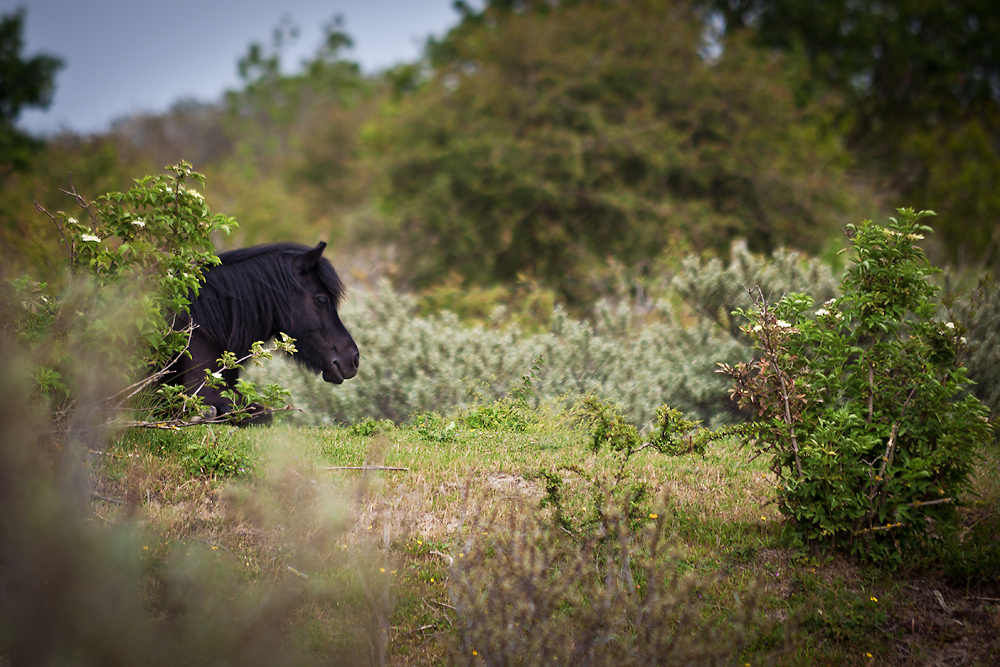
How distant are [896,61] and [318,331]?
91.2 ft

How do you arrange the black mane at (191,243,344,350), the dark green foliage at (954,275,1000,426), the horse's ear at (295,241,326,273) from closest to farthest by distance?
the black mane at (191,243,344,350) → the horse's ear at (295,241,326,273) → the dark green foliage at (954,275,1000,426)

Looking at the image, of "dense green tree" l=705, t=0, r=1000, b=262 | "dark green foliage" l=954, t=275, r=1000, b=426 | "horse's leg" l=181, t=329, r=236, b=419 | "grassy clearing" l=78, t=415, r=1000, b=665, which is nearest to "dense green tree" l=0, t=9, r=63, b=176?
"dense green tree" l=705, t=0, r=1000, b=262

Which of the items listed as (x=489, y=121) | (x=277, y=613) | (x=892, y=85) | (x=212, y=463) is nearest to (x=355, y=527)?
(x=212, y=463)

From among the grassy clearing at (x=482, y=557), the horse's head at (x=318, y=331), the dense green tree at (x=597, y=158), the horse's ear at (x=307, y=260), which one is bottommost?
the grassy clearing at (x=482, y=557)

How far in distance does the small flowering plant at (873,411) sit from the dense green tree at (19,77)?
29.7 metres

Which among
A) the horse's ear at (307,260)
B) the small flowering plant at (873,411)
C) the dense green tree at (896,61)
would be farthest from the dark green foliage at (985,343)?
the dense green tree at (896,61)

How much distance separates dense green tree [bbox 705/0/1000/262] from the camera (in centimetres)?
2636

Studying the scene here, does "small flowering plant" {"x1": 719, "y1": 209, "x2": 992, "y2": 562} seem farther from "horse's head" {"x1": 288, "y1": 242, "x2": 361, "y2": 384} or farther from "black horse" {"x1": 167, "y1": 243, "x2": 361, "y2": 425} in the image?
"black horse" {"x1": 167, "y1": 243, "x2": 361, "y2": 425}

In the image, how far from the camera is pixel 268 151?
55031 mm

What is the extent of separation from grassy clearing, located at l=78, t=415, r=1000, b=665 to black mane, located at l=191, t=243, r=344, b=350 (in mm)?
932

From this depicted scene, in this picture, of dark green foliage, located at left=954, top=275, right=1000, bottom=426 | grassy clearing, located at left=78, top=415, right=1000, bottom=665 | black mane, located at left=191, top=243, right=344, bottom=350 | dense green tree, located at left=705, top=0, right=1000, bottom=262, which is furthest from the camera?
dense green tree, located at left=705, top=0, right=1000, bottom=262

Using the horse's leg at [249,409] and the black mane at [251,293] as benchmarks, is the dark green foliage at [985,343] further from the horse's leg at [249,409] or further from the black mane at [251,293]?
the horse's leg at [249,409]

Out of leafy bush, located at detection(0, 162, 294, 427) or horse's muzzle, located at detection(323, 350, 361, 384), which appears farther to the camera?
horse's muzzle, located at detection(323, 350, 361, 384)

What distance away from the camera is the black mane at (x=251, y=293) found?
21.7 feet
